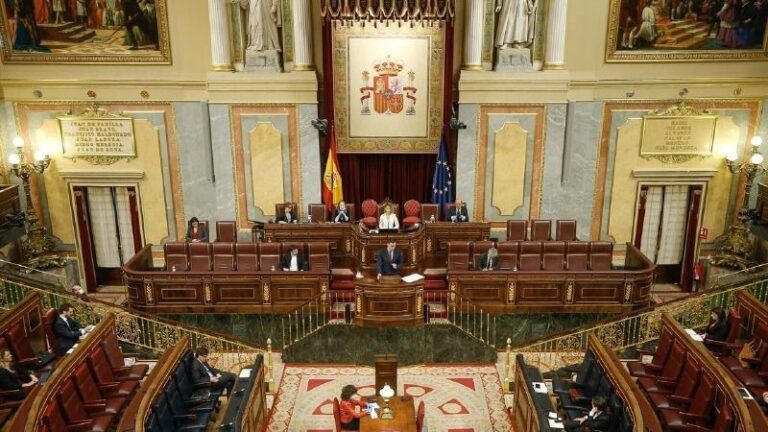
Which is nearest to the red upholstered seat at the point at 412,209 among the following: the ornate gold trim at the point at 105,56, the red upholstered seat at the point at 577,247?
the red upholstered seat at the point at 577,247

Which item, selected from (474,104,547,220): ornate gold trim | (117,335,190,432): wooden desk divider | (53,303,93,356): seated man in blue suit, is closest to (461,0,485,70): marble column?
(474,104,547,220): ornate gold trim

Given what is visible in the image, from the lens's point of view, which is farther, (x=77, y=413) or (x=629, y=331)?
(x=629, y=331)

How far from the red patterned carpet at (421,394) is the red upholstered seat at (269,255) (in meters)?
2.49

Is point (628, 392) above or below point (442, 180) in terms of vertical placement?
below

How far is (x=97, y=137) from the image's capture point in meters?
13.4

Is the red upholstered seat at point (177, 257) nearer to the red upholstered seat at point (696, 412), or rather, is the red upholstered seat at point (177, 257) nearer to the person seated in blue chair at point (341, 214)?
the person seated in blue chair at point (341, 214)

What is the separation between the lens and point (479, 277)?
11.0 m

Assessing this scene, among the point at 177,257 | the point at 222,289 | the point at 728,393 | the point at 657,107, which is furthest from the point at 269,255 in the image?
the point at 657,107

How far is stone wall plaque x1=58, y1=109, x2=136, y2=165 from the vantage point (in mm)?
13344

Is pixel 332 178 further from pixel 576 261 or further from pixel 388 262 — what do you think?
pixel 576 261

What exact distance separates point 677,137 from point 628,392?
326 inches

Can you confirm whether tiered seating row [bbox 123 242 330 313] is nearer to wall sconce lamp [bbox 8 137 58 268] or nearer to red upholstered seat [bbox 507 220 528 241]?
wall sconce lamp [bbox 8 137 58 268]

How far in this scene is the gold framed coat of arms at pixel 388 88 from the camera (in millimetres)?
13102

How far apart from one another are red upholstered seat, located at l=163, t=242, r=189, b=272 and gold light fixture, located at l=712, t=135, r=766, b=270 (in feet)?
35.6
